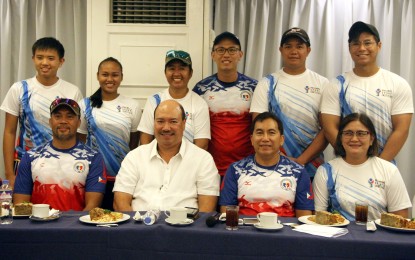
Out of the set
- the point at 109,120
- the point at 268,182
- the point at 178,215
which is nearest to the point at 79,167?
the point at 109,120

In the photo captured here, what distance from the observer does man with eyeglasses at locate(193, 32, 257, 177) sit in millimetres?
3061

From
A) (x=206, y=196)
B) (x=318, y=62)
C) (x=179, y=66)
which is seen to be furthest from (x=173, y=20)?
(x=206, y=196)

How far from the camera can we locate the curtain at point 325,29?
3836 millimetres

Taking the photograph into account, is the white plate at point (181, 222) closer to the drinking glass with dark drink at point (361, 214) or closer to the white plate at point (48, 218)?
the white plate at point (48, 218)

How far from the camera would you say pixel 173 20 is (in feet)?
11.6

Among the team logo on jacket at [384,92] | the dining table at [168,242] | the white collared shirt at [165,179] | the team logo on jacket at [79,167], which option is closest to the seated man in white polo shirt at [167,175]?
the white collared shirt at [165,179]

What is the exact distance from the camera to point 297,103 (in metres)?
2.96

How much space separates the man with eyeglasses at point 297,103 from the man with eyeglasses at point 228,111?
12 cm

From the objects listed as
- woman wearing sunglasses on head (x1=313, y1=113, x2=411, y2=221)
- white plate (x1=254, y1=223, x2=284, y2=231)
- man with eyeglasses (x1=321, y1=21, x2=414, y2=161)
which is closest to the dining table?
white plate (x1=254, y1=223, x2=284, y2=231)

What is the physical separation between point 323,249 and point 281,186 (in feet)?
2.27

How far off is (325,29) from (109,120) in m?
2.03

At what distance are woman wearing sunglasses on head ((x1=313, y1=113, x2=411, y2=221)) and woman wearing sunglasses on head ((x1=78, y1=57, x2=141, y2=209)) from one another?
1343 millimetres

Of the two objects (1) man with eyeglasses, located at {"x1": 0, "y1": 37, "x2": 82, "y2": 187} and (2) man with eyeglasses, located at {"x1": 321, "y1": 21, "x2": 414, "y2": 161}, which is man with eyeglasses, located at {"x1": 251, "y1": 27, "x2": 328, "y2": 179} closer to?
(2) man with eyeglasses, located at {"x1": 321, "y1": 21, "x2": 414, "y2": 161}

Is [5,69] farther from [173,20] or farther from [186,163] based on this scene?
[186,163]
